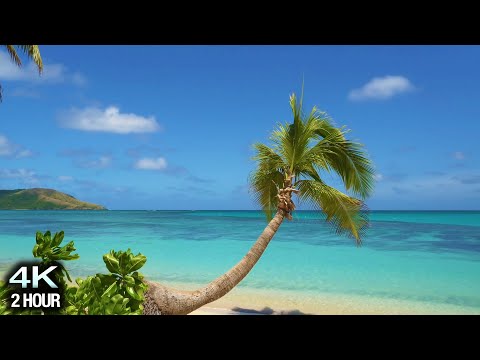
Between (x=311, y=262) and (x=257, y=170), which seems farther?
(x=311, y=262)

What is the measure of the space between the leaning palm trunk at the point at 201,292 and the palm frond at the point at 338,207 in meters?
0.59

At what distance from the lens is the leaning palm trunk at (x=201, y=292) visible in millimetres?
5082

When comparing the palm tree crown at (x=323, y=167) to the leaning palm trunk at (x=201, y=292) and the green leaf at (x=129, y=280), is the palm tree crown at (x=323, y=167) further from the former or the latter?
the green leaf at (x=129, y=280)

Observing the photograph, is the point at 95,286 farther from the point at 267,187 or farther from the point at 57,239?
the point at 267,187

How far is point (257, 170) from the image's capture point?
688cm

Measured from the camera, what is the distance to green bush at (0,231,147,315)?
3.17 m

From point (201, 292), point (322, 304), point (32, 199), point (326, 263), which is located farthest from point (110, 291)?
point (32, 199)

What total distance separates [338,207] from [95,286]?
3.85 meters

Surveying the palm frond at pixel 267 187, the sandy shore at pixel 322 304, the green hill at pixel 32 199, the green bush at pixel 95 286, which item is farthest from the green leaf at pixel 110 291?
the green hill at pixel 32 199
